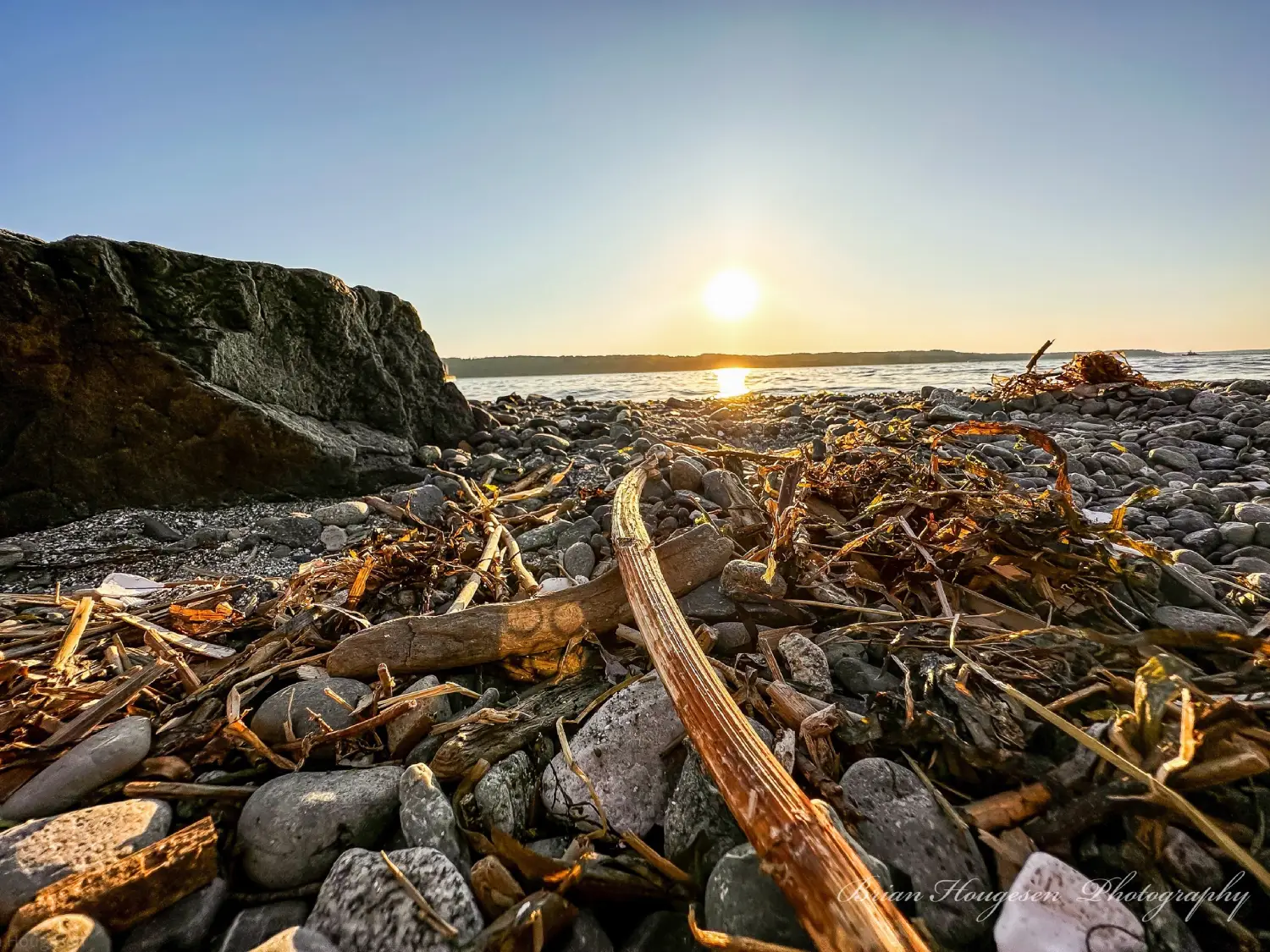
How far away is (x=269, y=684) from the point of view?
5.02ft

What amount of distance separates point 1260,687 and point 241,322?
6.24 meters

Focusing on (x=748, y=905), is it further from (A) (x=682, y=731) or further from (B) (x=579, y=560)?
(B) (x=579, y=560)

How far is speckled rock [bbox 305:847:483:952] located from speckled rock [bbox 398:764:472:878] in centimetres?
6

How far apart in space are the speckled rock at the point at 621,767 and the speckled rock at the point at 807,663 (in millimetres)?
344

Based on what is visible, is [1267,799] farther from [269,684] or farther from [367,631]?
[269,684]

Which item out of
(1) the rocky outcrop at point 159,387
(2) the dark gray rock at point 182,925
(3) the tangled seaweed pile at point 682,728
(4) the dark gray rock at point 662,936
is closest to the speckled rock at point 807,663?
(3) the tangled seaweed pile at point 682,728

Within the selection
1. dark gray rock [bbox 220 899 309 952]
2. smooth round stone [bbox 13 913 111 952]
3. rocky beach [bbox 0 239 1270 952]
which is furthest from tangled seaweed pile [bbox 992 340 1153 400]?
smooth round stone [bbox 13 913 111 952]

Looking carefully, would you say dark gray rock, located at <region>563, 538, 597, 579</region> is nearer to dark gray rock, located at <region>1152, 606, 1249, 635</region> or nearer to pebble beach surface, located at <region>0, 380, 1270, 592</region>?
pebble beach surface, located at <region>0, 380, 1270, 592</region>

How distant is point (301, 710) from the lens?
4.58 feet

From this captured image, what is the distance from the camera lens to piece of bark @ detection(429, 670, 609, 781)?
120 cm

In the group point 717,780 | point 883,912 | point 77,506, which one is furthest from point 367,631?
point 77,506

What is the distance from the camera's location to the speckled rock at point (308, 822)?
1.04 metres

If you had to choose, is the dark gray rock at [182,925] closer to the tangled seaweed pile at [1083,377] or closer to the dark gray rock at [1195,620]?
the dark gray rock at [1195,620]

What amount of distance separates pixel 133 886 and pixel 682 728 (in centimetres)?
102
